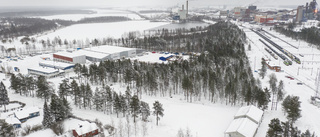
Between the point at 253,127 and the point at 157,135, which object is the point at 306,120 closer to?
the point at 253,127

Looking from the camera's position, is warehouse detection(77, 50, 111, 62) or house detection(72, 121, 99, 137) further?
warehouse detection(77, 50, 111, 62)

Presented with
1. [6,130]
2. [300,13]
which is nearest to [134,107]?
[6,130]

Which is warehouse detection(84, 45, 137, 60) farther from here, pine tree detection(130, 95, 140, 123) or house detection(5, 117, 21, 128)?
pine tree detection(130, 95, 140, 123)

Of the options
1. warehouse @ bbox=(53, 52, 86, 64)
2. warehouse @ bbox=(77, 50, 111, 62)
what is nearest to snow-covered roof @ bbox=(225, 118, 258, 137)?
warehouse @ bbox=(77, 50, 111, 62)

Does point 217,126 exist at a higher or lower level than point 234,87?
lower

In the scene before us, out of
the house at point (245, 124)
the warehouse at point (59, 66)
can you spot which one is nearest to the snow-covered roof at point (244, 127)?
the house at point (245, 124)

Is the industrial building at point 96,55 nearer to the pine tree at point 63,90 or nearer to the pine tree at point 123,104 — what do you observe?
the pine tree at point 63,90

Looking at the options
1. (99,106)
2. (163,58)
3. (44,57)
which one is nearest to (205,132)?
(99,106)
